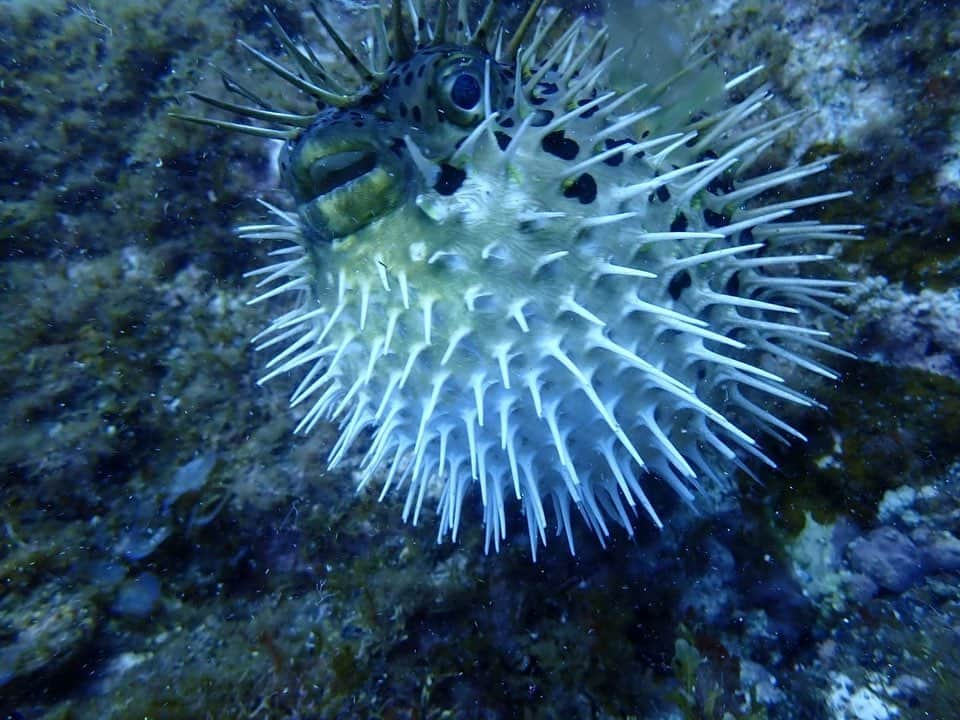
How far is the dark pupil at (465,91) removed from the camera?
1479mm

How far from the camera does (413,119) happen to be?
1522 mm

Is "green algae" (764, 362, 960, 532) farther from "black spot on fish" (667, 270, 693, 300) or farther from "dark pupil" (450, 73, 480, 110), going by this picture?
"dark pupil" (450, 73, 480, 110)

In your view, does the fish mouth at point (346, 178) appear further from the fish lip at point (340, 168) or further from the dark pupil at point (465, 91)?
the dark pupil at point (465, 91)

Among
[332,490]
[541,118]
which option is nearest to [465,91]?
[541,118]

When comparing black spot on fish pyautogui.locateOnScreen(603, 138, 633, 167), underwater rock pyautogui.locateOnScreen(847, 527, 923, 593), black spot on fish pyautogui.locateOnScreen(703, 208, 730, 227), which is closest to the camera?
black spot on fish pyautogui.locateOnScreen(603, 138, 633, 167)

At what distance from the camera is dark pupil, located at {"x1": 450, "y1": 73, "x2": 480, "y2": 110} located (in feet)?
4.85

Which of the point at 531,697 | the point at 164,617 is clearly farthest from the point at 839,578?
the point at 164,617

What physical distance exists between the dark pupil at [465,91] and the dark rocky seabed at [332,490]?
4.76ft

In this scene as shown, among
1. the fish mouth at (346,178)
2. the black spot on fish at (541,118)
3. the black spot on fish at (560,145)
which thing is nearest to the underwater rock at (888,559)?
the black spot on fish at (560,145)

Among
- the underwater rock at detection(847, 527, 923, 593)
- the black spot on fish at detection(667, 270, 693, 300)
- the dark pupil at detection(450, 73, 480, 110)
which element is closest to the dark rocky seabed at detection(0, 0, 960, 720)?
the underwater rock at detection(847, 527, 923, 593)

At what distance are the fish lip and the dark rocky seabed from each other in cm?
150

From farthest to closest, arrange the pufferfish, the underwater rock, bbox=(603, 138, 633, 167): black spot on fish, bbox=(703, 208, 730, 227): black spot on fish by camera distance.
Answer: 1. the underwater rock
2. bbox=(703, 208, 730, 227): black spot on fish
3. bbox=(603, 138, 633, 167): black spot on fish
4. the pufferfish

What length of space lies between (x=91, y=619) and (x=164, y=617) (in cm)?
26

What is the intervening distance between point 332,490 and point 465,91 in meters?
1.86
